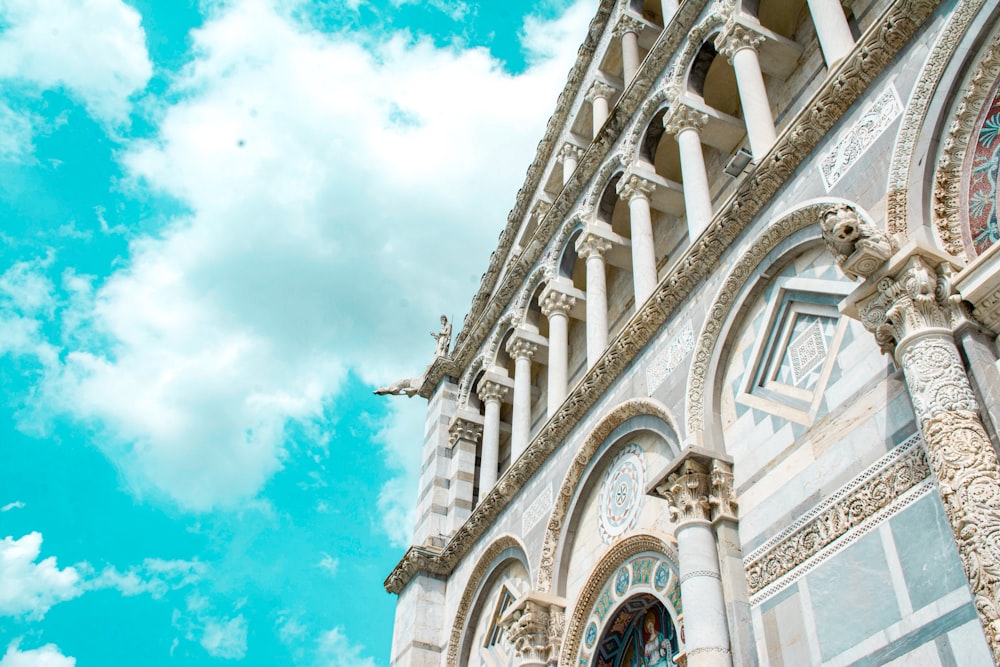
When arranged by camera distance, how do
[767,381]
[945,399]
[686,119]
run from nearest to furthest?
[945,399], [767,381], [686,119]

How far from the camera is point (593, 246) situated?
14.2 m

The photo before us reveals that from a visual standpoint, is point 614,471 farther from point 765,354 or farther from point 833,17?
point 833,17

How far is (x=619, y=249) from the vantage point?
14.5 m

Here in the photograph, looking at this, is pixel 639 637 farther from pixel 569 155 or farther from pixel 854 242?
pixel 569 155

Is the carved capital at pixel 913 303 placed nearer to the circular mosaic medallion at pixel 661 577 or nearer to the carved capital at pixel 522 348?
the circular mosaic medallion at pixel 661 577

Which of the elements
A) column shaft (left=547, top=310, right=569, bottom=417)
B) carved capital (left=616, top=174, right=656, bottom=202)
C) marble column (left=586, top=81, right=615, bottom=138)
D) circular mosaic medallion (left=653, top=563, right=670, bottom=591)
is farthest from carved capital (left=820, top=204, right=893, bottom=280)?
marble column (left=586, top=81, right=615, bottom=138)

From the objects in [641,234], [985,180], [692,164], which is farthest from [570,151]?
[985,180]

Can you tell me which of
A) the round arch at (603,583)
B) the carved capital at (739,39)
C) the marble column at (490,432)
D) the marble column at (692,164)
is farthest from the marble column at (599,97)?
the round arch at (603,583)

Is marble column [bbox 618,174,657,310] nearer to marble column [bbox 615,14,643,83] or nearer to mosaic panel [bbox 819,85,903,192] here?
mosaic panel [bbox 819,85,903,192]

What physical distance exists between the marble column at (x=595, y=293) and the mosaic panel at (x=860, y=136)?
3.87 metres

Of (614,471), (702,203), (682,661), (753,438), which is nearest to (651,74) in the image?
(702,203)

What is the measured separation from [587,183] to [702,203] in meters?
4.24

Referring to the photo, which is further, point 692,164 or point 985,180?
point 692,164

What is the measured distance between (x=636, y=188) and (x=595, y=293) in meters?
1.57
